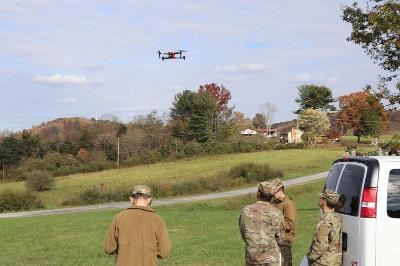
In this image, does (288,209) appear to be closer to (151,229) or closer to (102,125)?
(151,229)

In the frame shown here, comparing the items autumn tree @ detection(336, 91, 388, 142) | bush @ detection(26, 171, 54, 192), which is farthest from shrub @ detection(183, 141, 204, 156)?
bush @ detection(26, 171, 54, 192)

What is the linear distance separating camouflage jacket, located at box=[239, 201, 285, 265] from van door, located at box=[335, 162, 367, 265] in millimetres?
769

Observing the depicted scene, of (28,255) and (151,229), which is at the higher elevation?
(151,229)

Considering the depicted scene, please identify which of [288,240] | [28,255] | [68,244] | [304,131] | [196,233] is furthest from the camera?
[304,131]

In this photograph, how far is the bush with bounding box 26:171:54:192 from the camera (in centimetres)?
6456

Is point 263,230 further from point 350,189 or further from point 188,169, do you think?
point 188,169

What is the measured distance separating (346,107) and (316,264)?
108202mm

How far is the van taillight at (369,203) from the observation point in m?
5.96

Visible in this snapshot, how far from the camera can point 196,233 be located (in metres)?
18.3

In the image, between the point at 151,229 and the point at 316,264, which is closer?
the point at 151,229

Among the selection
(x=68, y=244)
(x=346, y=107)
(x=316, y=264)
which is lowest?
(x=68, y=244)

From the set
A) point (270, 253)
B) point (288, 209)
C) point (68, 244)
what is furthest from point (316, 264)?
point (68, 244)

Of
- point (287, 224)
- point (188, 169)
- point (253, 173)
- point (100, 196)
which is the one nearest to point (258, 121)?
point (188, 169)

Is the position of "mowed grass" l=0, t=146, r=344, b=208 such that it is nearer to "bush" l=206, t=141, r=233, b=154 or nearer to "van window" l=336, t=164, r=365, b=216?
"bush" l=206, t=141, r=233, b=154
